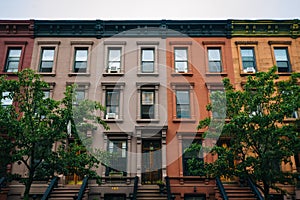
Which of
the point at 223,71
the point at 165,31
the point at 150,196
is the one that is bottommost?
the point at 150,196

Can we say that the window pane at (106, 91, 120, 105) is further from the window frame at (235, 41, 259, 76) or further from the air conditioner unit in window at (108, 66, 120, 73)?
the window frame at (235, 41, 259, 76)

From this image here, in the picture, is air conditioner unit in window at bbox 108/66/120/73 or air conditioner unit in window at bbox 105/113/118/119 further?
air conditioner unit in window at bbox 108/66/120/73

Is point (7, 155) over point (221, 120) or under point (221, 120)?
under

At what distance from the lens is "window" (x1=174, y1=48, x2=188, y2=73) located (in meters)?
19.8

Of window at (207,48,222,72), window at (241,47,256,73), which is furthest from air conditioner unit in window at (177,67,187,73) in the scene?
window at (241,47,256,73)

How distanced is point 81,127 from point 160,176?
593cm

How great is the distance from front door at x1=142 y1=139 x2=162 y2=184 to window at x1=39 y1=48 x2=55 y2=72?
840 centimetres

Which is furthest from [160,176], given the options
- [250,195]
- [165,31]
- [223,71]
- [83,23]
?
[83,23]

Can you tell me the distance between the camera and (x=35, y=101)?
13.4m

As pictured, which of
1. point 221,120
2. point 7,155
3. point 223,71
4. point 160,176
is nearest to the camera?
point 7,155

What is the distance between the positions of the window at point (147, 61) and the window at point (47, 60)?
6.34 meters

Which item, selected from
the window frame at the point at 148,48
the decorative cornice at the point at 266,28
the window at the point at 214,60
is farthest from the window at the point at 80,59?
the decorative cornice at the point at 266,28

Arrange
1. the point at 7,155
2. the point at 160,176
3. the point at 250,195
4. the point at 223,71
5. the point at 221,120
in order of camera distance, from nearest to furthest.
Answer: the point at 7,155 < the point at 221,120 < the point at 250,195 < the point at 160,176 < the point at 223,71

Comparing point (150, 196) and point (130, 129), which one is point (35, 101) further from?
point (150, 196)
